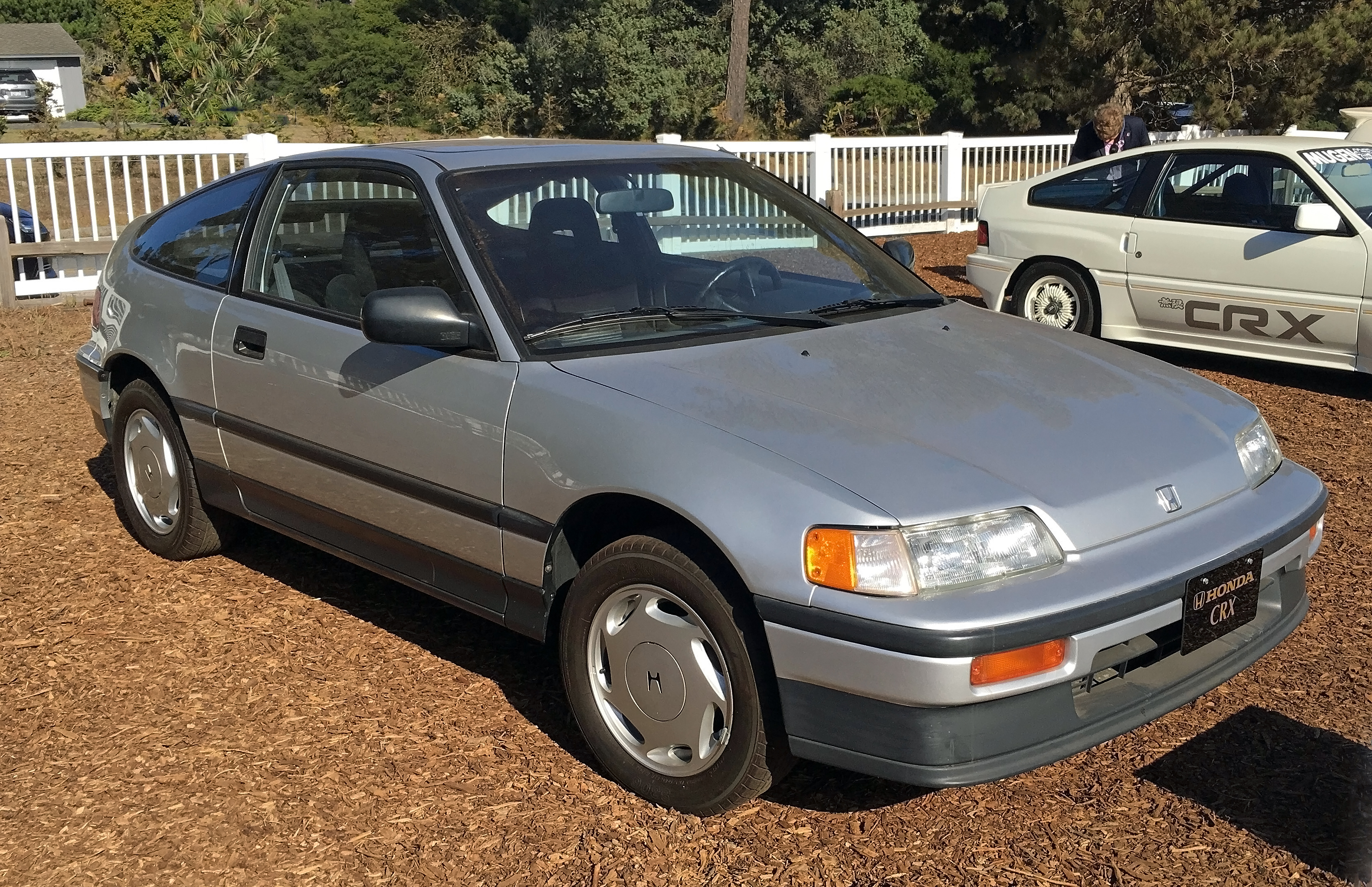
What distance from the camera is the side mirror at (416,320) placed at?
12.1 ft

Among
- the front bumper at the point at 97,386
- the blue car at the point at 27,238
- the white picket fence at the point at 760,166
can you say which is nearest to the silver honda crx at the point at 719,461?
the front bumper at the point at 97,386

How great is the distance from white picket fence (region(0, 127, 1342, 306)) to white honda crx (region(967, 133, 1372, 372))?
11.3 ft

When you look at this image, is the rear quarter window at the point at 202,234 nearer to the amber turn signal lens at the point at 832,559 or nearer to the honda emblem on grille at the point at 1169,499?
the amber turn signal lens at the point at 832,559

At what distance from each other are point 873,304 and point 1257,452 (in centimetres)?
126

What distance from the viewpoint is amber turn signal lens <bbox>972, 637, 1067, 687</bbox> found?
286 cm

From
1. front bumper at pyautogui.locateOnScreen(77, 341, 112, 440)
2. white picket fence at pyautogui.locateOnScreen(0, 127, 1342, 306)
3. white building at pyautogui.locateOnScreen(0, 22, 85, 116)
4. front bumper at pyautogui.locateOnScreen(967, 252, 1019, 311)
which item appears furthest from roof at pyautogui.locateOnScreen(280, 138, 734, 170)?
white building at pyautogui.locateOnScreen(0, 22, 85, 116)

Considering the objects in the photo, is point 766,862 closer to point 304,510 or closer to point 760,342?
point 760,342

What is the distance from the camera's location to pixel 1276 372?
882cm

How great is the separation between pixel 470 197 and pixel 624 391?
102 centimetres

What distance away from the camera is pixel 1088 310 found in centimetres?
915

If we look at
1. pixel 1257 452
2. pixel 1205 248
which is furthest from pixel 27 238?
pixel 1257 452

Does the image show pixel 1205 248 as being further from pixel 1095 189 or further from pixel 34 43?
pixel 34 43

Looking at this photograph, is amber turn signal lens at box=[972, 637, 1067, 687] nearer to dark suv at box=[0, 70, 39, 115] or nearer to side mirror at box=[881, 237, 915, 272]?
side mirror at box=[881, 237, 915, 272]

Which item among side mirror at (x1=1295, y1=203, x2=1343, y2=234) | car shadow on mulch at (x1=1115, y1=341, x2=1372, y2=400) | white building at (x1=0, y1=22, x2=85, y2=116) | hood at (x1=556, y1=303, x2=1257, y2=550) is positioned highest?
white building at (x1=0, y1=22, x2=85, y2=116)
